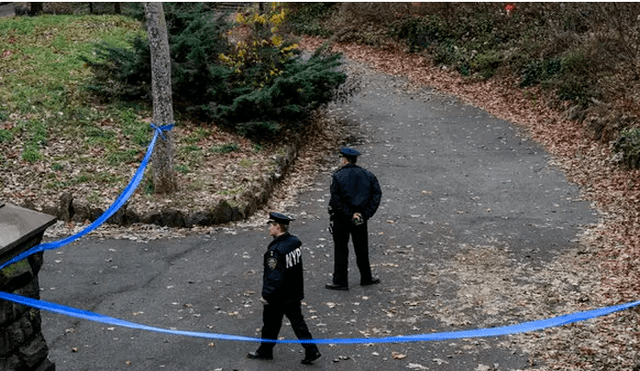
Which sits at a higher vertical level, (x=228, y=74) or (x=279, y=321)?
(x=228, y=74)

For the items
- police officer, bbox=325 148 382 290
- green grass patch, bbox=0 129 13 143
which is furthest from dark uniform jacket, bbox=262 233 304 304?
green grass patch, bbox=0 129 13 143

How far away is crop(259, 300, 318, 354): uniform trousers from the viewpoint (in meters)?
8.17

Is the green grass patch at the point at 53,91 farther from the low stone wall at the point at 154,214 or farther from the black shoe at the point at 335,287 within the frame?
the black shoe at the point at 335,287

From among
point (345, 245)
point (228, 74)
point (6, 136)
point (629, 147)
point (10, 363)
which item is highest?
point (228, 74)

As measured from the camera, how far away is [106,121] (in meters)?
16.1

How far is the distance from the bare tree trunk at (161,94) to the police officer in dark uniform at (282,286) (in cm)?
578

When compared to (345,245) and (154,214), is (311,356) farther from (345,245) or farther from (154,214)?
(154,214)

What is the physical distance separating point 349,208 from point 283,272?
2490 millimetres

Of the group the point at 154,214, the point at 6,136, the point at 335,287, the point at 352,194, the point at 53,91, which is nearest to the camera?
the point at 352,194

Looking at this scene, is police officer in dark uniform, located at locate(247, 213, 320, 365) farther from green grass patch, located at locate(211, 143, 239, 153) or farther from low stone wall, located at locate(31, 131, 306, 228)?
green grass patch, located at locate(211, 143, 239, 153)

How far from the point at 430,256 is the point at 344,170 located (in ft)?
7.64

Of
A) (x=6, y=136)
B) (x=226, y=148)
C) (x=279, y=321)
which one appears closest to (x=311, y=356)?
(x=279, y=321)

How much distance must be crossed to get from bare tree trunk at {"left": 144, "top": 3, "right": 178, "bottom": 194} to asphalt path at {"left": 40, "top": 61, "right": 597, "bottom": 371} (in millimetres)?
1618

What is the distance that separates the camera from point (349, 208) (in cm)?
1033
